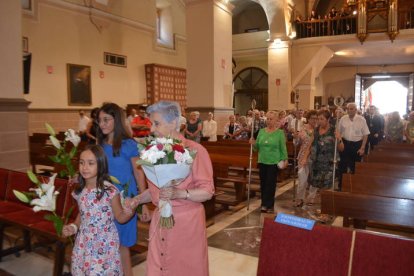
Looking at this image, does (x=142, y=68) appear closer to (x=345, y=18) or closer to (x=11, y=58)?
(x=345, y=18)

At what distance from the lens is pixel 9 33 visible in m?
5.33

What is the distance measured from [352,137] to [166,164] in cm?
570

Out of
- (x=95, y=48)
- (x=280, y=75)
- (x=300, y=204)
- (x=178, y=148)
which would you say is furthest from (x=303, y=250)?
(x=280, y=75)

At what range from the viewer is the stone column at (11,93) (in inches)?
208

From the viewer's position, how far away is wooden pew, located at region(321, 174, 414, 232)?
310cm

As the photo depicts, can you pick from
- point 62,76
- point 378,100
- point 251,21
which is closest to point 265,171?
point 62,76

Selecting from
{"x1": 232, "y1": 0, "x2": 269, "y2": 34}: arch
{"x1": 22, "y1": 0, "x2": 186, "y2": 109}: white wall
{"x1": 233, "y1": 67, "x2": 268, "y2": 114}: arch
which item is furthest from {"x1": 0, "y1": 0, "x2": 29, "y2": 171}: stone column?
{"x1": 232, "y1": 0, "x2": 269, "y2": 34}: arch

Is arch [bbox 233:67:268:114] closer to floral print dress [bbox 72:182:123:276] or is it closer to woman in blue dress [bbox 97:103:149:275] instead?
woman in blue dress [bbox 97:103:149:275]

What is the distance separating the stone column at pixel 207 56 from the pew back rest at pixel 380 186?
6.11 metres

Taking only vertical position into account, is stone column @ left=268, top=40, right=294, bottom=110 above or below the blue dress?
above

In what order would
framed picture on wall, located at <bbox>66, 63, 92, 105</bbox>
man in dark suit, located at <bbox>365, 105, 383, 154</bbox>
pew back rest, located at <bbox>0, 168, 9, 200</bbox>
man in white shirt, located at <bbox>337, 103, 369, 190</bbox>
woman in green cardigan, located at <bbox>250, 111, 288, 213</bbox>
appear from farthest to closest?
1. framed picture on wall, located at <bbox>66, 63, 92, 105</bbox>
2. man in dark suit, located at <bbox>365, 105, 383, 154</bbox>
3. man in white shirt, located at <bbox>337, 103, 369, 190</bbox>
4. woman in green cardigan, located at <bbox>250, 111, 288, 213</bbox>
5. pew back rest, located at <bbox>0, 168, 9, 200</bbox>

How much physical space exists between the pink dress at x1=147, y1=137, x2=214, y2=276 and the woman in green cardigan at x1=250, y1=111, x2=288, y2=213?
131 inches

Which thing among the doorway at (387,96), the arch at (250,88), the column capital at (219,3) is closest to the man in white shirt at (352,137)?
the column capital at (219,3)

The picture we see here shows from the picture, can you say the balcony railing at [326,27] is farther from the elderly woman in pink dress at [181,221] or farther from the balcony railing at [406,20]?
the elderly woman in pink dress at [181,221]
